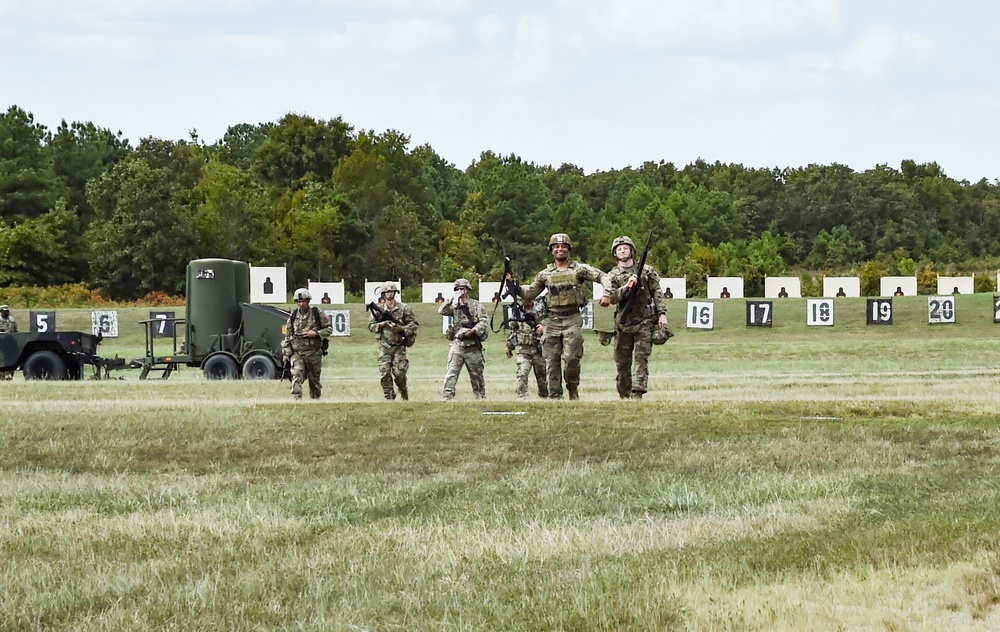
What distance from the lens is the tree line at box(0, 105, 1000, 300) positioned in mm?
83062

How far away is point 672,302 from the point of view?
67.2 m

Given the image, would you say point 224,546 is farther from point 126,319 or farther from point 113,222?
point 113,222

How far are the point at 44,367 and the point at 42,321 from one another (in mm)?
27016

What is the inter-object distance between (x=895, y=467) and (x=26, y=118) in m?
97.1

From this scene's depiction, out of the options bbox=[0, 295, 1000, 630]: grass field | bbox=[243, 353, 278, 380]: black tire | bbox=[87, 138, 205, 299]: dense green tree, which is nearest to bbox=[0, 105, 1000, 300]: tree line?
bbox=[87, 138, 205, 299]: dense green tree

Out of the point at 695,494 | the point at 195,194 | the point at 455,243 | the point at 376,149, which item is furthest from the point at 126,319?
the point at 695,494

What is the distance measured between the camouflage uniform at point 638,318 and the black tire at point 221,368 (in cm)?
1771

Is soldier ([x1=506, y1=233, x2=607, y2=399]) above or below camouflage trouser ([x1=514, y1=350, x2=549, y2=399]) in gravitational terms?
above

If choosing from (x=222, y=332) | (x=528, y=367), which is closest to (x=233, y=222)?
(x=222, y=332)

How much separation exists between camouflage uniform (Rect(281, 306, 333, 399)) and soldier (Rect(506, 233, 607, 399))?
5.28 meters

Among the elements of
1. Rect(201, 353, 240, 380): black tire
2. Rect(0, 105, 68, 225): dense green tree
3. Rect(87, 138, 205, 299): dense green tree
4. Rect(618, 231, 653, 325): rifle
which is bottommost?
Rect(201, 353, 240, 380): black tire

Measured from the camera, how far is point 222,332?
117ft

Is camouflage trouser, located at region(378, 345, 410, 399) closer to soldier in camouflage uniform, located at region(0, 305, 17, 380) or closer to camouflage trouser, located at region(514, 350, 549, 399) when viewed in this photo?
camouflage trouser, located at region(514, 350, 549, 399)

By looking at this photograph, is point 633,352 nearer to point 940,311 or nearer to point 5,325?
point 5,325
